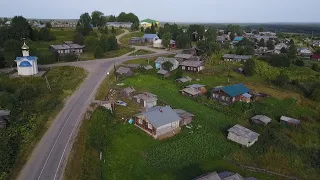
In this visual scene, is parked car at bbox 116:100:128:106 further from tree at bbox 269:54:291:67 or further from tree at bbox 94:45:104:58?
tree at bbox 269:54:291:67

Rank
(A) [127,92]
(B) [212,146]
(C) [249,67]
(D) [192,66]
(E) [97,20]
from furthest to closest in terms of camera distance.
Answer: (E) [97,20], (D) [192,66], (C) [249,67], (A) [127,92], (B) [212,146]

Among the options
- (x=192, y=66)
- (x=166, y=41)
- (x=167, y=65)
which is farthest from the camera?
(x=166, y=41)

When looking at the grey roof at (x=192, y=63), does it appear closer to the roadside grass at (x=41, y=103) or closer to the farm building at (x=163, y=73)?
the farm building at (x=163, y=73)

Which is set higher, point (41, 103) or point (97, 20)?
point (97, 20)

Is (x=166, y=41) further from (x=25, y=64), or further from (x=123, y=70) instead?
(x=25, y=64)

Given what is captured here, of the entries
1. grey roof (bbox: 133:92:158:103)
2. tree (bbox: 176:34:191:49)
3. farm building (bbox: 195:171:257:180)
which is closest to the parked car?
grey roof (bbox: 133:92:158:103)

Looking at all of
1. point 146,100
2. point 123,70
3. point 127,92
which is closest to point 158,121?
point 146,100

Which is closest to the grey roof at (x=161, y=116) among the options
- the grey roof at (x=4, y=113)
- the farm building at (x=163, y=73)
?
the grey roof at (x=4, y=113)
